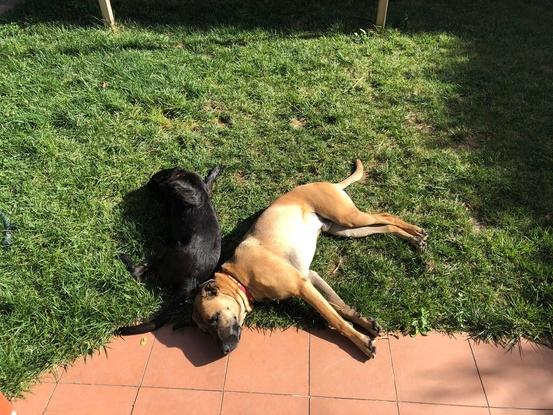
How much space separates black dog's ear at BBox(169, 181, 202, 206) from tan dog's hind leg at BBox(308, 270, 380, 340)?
112cm

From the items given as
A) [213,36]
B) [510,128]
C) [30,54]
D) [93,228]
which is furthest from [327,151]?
[30,54]

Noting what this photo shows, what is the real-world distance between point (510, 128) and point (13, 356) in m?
5.04

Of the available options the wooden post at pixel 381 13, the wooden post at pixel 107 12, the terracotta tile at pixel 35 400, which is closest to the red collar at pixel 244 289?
the terracotta tile at pixel 35 400

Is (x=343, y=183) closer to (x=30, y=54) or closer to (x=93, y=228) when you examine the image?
(x=93, y=228)

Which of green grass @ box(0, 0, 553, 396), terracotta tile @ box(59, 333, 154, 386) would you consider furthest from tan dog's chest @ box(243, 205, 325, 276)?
terracotta tile @ box(59, 333, 154, 386)

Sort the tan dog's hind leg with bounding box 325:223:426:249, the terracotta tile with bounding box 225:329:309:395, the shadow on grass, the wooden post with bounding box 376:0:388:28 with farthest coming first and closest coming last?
the shadow on grass, the wooden post with bounding box 376:0:388:28, the tan dog's hind leg with bounding box 325:223:426:249, the terracotta tile with bounding box 225:329:309:395

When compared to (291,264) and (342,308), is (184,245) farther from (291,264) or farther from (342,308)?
(342,308)

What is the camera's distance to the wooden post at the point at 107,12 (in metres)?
6.37

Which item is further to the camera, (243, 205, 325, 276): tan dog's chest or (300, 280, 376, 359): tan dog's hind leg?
(243, 205, 325, 276): tan dog's chest

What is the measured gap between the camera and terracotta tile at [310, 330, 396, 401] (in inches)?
109

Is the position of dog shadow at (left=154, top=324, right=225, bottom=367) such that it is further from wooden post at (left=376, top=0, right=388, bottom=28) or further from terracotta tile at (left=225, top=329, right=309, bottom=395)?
wooden post at (left=376, top=0, right=388, bottom=28)

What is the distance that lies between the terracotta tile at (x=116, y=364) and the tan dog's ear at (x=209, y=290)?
55 centimetres

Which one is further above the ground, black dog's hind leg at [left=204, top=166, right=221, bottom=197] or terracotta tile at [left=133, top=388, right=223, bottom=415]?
black dog's hind leg at [left=204, top=166, right=221, bottom=197]

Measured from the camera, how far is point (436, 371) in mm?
2852
